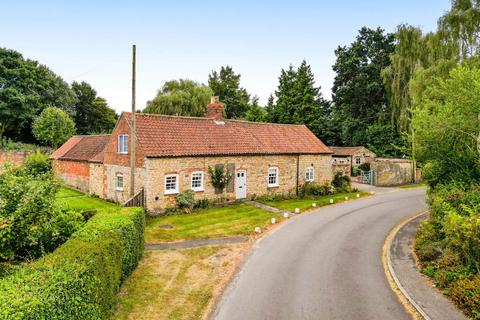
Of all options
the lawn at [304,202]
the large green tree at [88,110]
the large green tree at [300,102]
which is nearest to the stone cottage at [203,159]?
the lawn at [304,202]

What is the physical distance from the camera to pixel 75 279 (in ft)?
23.5

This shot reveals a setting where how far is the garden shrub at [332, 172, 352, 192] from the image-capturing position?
32444 mm

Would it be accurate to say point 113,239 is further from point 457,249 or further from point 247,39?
point 247,39

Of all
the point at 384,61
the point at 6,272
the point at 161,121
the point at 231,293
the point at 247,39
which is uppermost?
the point at 384,61

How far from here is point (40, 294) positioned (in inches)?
248

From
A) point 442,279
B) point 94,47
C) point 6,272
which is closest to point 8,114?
point 94,47

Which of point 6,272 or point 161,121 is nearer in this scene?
point 6,272

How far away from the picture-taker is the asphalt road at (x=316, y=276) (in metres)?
10.0

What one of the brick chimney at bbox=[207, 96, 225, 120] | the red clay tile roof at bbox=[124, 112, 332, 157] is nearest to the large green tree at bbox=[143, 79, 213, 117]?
the brick chimney at bbox=[207, 96, 225, 120]

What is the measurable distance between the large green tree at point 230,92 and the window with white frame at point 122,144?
40.9 metres

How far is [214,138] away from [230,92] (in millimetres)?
40761

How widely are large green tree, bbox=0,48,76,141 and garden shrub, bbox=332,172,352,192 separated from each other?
153 feet

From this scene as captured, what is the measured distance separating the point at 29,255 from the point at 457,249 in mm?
15805

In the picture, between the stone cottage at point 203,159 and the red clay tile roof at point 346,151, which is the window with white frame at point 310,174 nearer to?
the stone cottage at point 203,159
